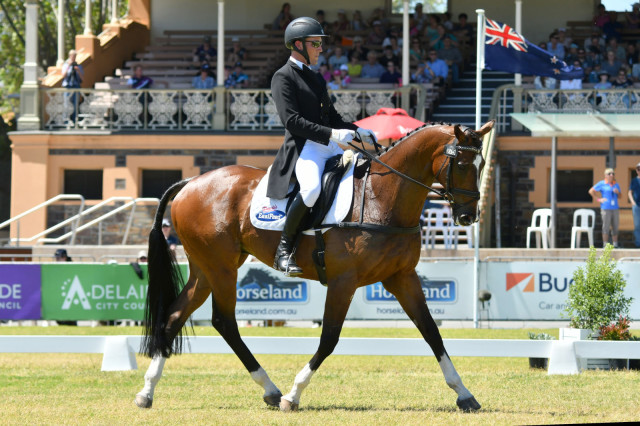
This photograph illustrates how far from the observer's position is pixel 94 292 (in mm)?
19797

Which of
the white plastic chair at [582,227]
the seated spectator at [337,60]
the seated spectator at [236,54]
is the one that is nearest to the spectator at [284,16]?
the seated spectator at [236,54]

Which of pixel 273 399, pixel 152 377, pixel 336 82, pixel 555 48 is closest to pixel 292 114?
pixel 273 399

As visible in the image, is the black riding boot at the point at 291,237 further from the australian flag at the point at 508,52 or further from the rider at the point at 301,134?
the australian flag at the point at 508,52

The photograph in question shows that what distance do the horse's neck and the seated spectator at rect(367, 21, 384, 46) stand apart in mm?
22032

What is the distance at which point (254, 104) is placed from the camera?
28812 millimetres

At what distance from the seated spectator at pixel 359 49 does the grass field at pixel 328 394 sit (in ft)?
53.9

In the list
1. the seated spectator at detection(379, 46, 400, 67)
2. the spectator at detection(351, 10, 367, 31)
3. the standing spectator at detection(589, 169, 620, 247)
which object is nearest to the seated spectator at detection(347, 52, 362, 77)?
the seated spectator at detection(379, 46, 400, 67)

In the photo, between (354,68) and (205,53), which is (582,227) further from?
(205,53)

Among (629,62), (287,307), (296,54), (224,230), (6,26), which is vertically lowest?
(287,307)

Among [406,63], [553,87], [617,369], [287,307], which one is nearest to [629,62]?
[553,87]

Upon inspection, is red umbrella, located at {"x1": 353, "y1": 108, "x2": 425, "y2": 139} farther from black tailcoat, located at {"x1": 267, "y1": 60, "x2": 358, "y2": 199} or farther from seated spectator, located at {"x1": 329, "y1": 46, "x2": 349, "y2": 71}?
black tailcoat, located at {"x1": 267, "y1": 60, "x2": 358, "y2": 199}

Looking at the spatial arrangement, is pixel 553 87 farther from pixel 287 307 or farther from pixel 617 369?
pixel 617 369

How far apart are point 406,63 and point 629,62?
Answer: 19.1ft

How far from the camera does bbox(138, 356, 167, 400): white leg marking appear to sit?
10.0 meters
